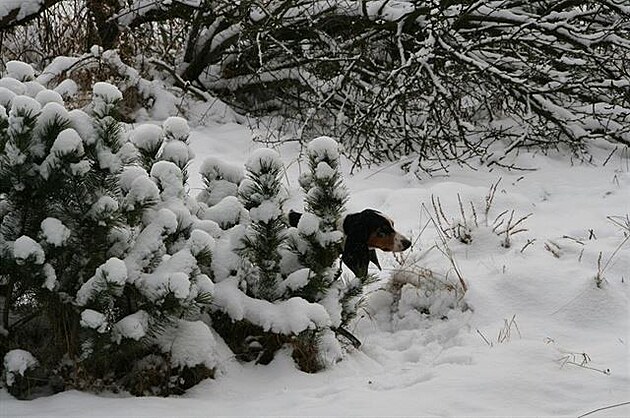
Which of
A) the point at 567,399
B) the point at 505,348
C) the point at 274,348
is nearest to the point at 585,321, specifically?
the point at 505,348

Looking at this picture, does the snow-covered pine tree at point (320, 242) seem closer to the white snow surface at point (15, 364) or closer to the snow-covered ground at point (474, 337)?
the snow-covered ground at point (474, 337)

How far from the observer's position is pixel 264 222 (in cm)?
295

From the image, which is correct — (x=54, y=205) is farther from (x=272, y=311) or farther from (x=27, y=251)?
(x=272, y=311)

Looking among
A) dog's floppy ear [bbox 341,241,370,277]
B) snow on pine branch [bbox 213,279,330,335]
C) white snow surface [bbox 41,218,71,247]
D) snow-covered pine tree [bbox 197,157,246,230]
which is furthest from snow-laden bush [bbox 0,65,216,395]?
dog's floppy ear [bbox 341,241,370,277]

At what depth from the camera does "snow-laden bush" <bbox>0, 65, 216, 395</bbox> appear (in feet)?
8.27

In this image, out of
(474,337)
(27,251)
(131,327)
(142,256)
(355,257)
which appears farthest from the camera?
(355,257)

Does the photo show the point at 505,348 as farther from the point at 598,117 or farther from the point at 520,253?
the point at 598,117

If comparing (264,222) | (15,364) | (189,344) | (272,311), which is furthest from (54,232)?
(272,311)

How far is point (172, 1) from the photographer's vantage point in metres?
7.31

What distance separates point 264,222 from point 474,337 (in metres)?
1.12

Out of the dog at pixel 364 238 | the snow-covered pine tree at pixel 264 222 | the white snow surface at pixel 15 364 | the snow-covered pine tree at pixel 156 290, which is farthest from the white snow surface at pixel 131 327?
the dog at pixel 364 238

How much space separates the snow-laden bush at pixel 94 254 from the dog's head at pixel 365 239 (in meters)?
0.85

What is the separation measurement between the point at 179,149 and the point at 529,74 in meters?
4.32

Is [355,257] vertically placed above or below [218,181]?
below
